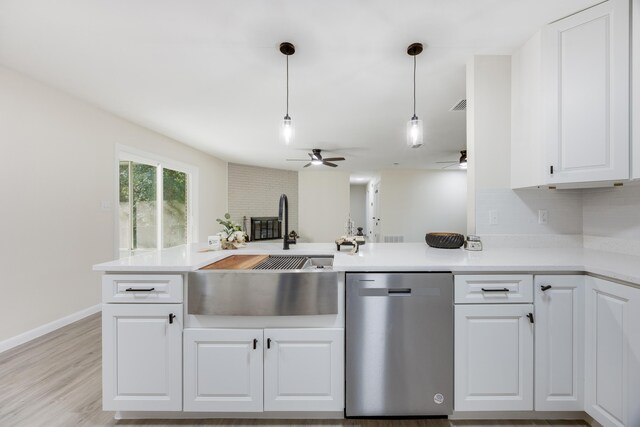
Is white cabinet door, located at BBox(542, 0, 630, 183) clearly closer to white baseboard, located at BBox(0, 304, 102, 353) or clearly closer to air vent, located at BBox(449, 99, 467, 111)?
air vent, located at BBox(449, 99, 467, 111)

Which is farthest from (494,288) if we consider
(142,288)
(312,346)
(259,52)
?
(259,52)

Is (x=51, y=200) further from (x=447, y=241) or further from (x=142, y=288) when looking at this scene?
(x=447, y=241)

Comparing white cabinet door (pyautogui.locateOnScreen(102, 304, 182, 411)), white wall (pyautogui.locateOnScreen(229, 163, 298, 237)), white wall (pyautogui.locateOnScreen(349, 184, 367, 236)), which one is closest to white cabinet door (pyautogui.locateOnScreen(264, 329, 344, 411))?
white cabinet door (pyautogui.locateOnScreen(102, 304, 182, 411))

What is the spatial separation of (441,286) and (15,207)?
3568 millimetres

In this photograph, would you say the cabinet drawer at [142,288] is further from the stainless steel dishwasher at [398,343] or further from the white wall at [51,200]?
the white wall at [51,200]

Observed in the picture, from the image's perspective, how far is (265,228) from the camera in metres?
7.27

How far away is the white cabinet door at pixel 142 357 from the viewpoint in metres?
1.37

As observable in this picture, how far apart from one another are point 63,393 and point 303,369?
1678mm

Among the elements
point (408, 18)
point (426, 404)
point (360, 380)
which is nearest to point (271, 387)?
point (360, 380)

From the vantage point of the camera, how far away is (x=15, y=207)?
2.32 m

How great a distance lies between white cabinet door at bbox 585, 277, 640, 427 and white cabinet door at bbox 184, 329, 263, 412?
174 cm

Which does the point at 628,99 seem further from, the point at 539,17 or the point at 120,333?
the point at 120,333

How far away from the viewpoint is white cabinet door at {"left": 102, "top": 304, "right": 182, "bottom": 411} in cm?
137

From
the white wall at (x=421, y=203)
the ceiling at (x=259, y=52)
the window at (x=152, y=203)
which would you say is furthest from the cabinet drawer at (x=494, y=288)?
the white wall at (x=421, y=203)
